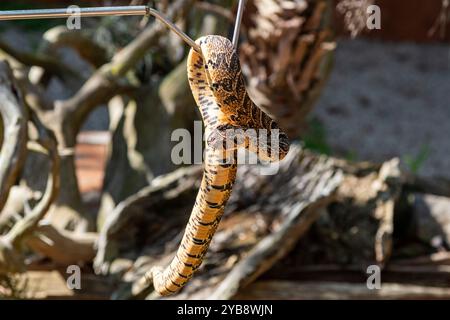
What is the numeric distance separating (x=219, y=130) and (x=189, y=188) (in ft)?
5.67

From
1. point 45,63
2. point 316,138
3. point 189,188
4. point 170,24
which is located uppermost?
point 170,24

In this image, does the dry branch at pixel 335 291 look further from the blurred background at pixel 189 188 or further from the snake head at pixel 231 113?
the snake head at pixel 231 113

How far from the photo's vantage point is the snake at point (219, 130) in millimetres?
2082

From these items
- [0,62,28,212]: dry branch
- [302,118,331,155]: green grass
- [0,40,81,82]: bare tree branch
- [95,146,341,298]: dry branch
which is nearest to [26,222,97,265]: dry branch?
[95,146,341,298]: dry branch

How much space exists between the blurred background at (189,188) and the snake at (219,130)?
1036 mm

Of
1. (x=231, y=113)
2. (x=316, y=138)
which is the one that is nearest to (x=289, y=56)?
(x=316, y=138)

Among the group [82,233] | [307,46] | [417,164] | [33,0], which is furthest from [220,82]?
[33,0]

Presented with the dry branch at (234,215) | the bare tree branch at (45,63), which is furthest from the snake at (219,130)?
the bare tree branch at (45,63)

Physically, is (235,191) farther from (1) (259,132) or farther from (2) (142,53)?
(1) (259,132)

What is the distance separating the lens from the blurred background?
3688mm

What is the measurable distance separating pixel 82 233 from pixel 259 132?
7.05 feet

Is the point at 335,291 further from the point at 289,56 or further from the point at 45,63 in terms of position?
the point at 45,63

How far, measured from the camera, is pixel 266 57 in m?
4.71

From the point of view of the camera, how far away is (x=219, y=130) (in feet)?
7.00
